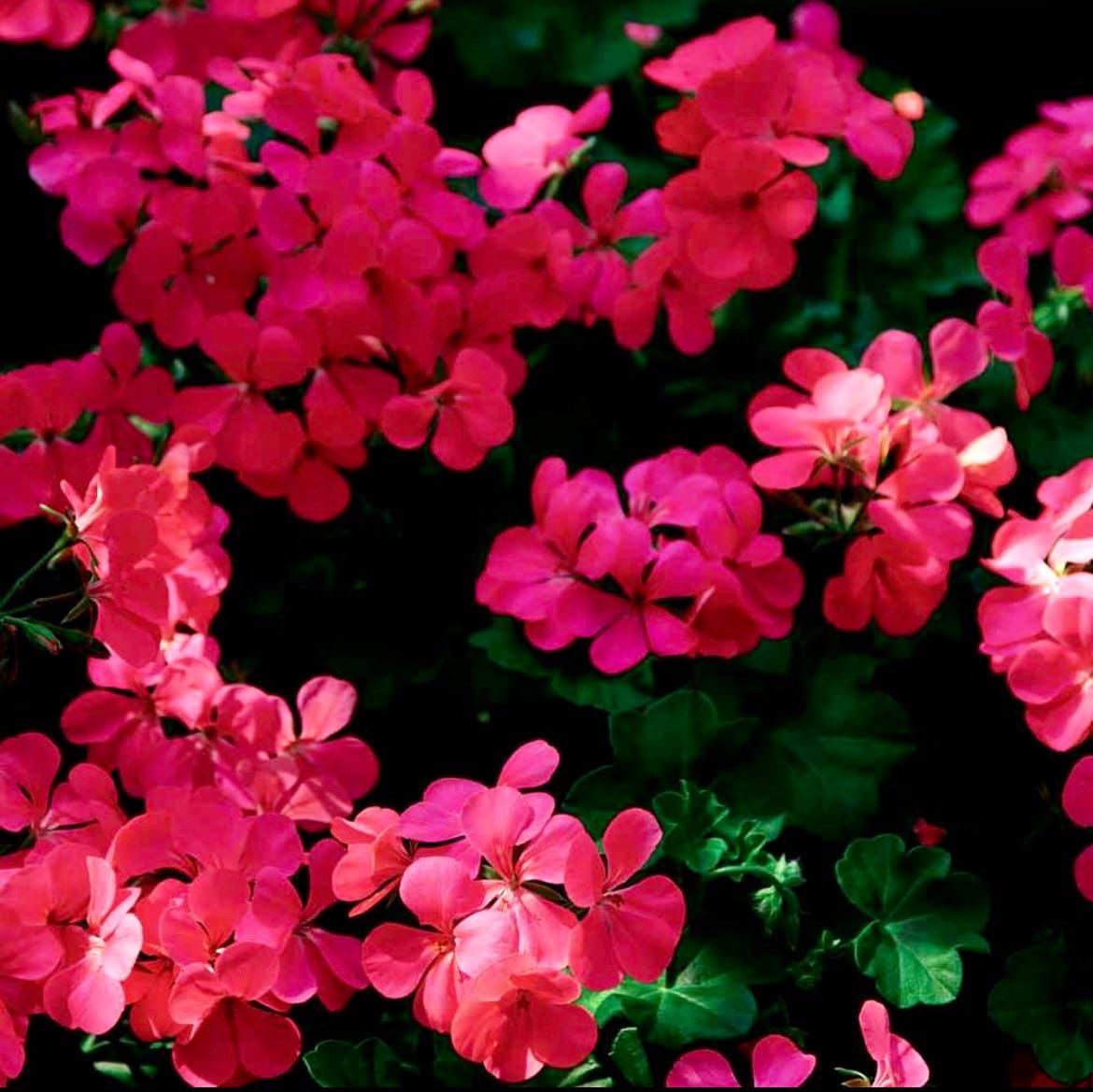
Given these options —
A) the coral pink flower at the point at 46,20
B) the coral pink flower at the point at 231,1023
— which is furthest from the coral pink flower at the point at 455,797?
the coral pink flower at the point at 46,20

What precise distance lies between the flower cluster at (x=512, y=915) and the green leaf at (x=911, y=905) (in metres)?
0.19

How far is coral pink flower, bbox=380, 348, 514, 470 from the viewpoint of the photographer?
1076 millimetres

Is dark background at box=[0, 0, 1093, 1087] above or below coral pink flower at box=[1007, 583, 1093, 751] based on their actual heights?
below

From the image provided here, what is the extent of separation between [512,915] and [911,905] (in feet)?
0.99

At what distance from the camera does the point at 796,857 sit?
1100 mm

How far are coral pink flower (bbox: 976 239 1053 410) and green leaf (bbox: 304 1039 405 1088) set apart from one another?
631 millimetres

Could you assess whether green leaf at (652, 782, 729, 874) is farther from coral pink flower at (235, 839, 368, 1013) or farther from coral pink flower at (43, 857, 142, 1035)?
coral pink flower at (43, 857, 142, 1035)

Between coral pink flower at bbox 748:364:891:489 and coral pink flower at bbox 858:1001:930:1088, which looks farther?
coral pink flower at bbox 748:364:891:489

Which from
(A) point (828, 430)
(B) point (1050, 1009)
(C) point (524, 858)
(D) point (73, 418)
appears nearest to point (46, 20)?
(D) point (73, 418)

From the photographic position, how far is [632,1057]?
0.86m

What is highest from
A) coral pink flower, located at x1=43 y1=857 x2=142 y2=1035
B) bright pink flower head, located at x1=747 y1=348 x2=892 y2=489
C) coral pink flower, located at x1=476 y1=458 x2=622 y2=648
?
bright pink flower head, located at x1=747 y1=348 x2=892 y2=489

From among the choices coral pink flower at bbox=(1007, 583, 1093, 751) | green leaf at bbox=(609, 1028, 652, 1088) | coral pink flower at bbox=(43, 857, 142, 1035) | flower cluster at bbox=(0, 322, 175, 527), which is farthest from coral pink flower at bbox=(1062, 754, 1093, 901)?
flower cluster at bbox=(0, 322, 175, 527)

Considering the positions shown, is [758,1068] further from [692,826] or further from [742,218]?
[742,218]

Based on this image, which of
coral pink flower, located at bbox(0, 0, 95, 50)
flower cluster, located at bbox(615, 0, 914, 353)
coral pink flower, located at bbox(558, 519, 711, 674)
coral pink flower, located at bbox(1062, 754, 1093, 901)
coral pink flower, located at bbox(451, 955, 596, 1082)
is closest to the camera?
coral pink flower, located at bbox(451, 955, 596, 1082)
